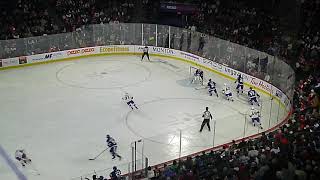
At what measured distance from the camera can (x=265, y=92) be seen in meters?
18.9

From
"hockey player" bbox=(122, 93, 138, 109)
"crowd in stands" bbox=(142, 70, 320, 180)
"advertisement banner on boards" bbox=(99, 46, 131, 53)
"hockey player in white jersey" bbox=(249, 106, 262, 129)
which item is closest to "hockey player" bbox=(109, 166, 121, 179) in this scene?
"crowd in stands" bbox=(142, 70, 320, 180)

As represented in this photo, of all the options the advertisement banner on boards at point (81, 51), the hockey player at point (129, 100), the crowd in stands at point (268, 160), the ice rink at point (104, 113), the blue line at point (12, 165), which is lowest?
the blue line at point (12, 165)

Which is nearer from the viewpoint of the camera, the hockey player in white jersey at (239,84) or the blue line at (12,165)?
the blue line at (12,165)

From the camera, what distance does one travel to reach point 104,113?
17344mm

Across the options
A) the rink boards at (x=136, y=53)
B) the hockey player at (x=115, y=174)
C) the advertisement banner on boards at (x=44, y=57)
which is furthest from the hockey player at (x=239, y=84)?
the advertisement banner on boards at (x=44, y=57)

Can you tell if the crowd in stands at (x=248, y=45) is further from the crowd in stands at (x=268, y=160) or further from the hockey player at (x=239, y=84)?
the hockey player at (x=239, y=84)

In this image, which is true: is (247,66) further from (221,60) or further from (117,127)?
(117,127)

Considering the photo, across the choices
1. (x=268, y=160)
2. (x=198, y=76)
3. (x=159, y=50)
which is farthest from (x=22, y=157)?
(x=159, y=50)

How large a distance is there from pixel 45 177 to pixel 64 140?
240cm

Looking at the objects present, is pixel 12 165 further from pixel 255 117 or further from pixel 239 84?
pixel 239 84

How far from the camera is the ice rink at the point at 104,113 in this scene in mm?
13562

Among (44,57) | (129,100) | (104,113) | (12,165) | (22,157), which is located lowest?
(12,165)

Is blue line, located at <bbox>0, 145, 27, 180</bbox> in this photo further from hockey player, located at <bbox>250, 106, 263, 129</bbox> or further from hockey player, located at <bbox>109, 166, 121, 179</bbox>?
hockey player, located at <bbox>250, 106, 263, 129</bbox>

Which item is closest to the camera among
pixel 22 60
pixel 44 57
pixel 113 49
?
pixel 22 60
